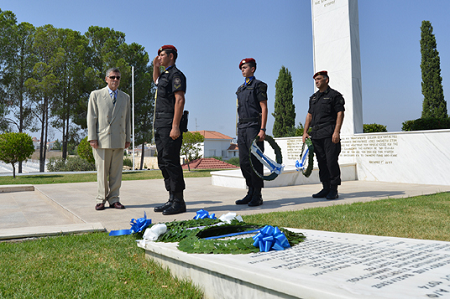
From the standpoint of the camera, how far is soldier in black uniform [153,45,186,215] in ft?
14.5

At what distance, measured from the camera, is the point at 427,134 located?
28.1 ft

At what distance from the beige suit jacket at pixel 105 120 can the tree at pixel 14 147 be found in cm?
1280

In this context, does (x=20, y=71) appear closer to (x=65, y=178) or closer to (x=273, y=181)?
(x=65, y=178)

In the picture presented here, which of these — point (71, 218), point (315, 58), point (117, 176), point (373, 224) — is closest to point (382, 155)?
point (315, 58)

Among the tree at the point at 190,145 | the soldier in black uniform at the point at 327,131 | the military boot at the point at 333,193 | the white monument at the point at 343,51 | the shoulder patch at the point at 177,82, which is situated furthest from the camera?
the tree at the point at 190,145

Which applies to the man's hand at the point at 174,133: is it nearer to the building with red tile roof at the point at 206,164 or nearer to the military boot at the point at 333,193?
the military boot at the point at 333,193

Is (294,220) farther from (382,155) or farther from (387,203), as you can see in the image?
(382,155)

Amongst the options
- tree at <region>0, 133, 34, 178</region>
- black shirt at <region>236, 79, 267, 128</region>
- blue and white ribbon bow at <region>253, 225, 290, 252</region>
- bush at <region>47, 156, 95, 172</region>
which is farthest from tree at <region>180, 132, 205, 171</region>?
blue and white ribbon bow at <region>253, 225, 290, 252</region>

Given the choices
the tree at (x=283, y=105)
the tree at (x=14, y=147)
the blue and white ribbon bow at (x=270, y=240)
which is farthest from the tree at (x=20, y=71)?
the blue and white ribbon bow at (x=270, y=240)

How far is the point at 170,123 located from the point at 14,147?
45.7 feet

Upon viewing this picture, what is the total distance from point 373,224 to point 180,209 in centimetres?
226

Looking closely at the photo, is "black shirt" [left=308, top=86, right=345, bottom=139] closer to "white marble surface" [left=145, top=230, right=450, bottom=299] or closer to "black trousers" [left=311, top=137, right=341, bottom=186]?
"black trousers" [left=311, top=137, right=341, bottom=186]

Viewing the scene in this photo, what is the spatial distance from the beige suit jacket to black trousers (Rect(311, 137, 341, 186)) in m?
3.34

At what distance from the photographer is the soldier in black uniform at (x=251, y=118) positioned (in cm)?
524
